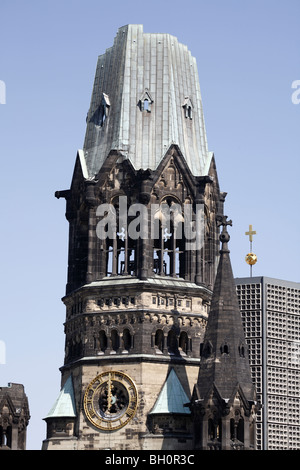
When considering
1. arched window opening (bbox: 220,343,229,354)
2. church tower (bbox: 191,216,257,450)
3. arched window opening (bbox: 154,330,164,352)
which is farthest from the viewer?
arched window opening (bbox: 154,330,164,352)

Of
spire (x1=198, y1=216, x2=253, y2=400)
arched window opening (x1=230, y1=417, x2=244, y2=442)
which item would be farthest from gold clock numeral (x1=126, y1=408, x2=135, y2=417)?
arched window opening (x1=230, y1=417, x2=244, y2=442)

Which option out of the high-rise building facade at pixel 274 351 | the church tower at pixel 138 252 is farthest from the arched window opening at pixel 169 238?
the high-rise building facade at pixel 274 351

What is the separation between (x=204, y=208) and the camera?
118 m

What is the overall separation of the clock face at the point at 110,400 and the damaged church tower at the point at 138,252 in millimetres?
69

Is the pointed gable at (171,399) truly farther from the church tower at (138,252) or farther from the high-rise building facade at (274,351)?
the high-rise building facade at (274,351)

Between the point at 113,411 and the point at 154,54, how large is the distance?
27.2 meters

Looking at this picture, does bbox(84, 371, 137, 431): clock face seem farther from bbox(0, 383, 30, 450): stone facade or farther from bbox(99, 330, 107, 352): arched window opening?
bbox(0, 383, 30, 450): stone facade

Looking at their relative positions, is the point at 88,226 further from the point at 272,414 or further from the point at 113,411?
the point at 272,414

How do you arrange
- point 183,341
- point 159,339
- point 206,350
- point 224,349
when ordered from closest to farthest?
point 224,349 < point 206,350 < point 159,339 < point 183,341

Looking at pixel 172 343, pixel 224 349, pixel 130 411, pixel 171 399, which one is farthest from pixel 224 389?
pixel 172 343

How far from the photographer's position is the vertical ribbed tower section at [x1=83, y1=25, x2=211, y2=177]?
117875 millimetres

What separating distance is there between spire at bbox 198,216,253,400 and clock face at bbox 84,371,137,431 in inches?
224

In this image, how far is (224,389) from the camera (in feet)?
350

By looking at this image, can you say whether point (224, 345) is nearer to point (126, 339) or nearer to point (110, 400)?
point (126, 339)
